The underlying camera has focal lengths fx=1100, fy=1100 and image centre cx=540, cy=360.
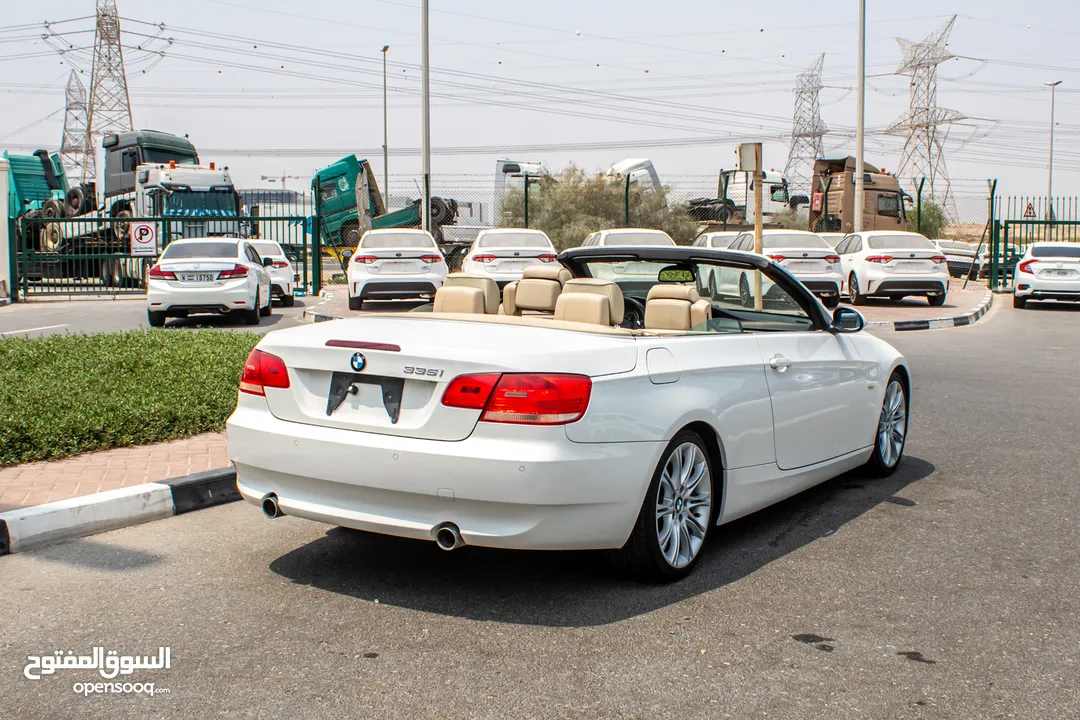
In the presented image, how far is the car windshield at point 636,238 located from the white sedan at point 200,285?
6465 millimetres

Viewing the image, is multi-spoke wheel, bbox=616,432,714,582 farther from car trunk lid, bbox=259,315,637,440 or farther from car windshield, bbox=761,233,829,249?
car windshield, bbox=761,233,829,249

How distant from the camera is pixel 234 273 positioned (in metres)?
18.2

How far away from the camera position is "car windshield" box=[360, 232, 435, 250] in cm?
2152

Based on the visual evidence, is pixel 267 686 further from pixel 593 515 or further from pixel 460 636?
pixel 593 515

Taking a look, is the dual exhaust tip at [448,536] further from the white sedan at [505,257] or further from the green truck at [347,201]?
the green truck at [347,201]

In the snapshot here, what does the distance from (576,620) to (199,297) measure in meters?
15.0

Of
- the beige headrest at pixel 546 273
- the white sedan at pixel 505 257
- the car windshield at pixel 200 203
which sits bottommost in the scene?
the beige headrest at pixel 546 273

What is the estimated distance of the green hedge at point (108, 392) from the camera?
6965 millimetres

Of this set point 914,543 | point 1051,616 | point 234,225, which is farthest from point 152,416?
point 234,225

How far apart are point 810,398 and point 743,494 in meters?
0.81

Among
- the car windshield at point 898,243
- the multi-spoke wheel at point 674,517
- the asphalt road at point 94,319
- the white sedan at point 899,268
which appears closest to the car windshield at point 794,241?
the white sedan at point 899,268

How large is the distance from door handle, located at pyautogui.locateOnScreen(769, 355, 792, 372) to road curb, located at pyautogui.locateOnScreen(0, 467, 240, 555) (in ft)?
9.91

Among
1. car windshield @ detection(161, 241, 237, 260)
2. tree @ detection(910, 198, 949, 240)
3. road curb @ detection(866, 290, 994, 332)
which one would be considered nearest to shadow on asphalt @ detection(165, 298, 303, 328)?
car windshield @ detection(161, 241, 237, 260)

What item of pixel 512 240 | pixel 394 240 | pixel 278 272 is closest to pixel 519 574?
pixel 512 240
